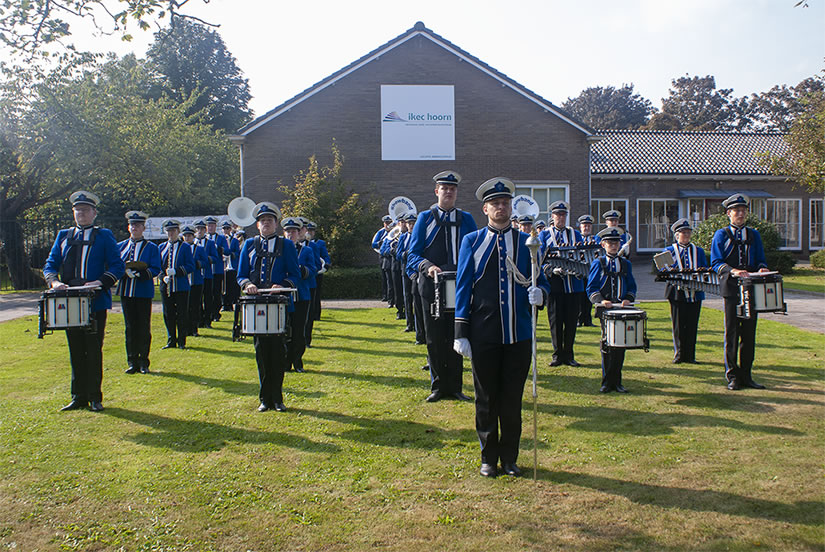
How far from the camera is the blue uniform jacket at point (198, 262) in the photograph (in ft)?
43.2

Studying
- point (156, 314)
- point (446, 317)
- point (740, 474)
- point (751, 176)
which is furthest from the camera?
point (751, 176)

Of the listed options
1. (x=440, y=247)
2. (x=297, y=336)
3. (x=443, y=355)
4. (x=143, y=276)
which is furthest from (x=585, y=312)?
(x=143, y=276)

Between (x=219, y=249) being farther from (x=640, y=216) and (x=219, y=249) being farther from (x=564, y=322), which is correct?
(x=640, y=216)

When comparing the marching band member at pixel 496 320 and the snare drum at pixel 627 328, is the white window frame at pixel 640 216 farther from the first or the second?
the marching band member at pixel 496 320

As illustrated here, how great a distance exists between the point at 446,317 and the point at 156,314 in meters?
12.9

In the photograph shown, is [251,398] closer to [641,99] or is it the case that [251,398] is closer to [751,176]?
[751,176]

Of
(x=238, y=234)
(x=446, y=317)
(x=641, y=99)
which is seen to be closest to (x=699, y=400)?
(x=446, y=317)

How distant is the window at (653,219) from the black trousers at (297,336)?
96.2 ft

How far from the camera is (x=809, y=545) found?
4207 millimetres

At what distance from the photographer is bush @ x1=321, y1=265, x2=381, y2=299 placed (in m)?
22.8

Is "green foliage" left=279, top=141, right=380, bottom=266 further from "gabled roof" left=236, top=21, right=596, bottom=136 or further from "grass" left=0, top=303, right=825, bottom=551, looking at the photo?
"grass" left=0, top=303, right=825, bottom=551

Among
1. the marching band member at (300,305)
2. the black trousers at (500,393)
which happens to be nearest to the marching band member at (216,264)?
the marching band member at (300,305)

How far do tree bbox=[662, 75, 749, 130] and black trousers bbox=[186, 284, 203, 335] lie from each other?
70232 mm

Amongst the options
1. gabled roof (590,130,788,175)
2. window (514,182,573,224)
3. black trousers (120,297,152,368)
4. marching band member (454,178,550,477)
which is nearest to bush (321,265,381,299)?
window (514,182,573,224)
